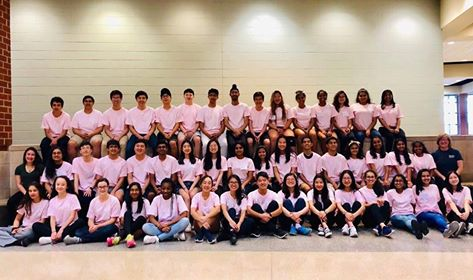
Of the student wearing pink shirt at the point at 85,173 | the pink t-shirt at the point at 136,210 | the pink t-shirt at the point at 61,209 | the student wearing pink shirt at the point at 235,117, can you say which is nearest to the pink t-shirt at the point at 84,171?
the student wearing pink shirt at the point at 85,173

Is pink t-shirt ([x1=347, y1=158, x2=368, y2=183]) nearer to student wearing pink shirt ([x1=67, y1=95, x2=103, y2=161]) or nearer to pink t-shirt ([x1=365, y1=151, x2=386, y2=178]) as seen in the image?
pink t-shirt ([x1=365, y1=151, x2=386, y2=178])

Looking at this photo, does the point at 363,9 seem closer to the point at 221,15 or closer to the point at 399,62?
the point at 399,62

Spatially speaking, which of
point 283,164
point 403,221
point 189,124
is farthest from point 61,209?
point 403,221

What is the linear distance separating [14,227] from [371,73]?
7060mm

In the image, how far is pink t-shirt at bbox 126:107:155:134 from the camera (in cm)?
597

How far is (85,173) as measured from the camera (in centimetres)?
526

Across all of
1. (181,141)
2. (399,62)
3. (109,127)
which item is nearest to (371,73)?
(399,62)

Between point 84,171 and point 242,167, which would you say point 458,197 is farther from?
point 84,171

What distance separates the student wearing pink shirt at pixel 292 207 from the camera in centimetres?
478

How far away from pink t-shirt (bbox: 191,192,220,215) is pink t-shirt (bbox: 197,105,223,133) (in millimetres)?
1490

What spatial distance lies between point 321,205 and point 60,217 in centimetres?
335

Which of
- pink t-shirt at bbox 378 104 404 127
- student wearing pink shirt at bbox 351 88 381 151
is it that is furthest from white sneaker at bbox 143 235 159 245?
pink t-shirt at bbox 378 104 404 127

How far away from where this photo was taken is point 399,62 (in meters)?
8.04

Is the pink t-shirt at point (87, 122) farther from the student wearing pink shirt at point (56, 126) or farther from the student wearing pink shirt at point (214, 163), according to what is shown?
the student wearing pink shirt at point (214, 163)
